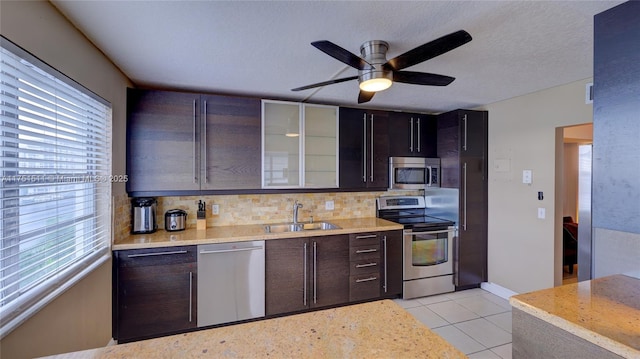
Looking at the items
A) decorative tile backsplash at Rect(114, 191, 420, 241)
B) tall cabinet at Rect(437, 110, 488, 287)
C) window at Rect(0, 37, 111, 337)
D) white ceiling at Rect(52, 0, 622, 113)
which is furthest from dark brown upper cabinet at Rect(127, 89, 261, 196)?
tall cabinet at Rect(437, 110, 488, 287)

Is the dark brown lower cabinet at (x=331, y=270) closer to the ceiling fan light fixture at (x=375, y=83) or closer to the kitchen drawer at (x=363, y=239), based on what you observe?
the kitchen drawer at (x=363, y=239)

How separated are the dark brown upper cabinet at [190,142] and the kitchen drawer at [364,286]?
1.43 meters

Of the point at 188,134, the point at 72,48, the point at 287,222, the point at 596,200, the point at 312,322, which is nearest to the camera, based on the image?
the point at 312,322

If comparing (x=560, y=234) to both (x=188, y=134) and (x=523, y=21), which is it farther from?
(x=188, y=134)

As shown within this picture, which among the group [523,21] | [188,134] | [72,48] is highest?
[523,21]

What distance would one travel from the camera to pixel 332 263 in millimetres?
2840

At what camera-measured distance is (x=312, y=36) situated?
5.59ft

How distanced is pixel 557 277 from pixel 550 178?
0.98 meters

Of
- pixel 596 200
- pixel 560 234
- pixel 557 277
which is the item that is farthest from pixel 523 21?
pixel 557 277

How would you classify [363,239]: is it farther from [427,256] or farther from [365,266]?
[427,256]

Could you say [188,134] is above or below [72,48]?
below

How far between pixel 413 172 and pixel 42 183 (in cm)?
332

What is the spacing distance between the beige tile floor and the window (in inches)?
112

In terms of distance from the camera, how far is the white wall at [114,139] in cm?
117
